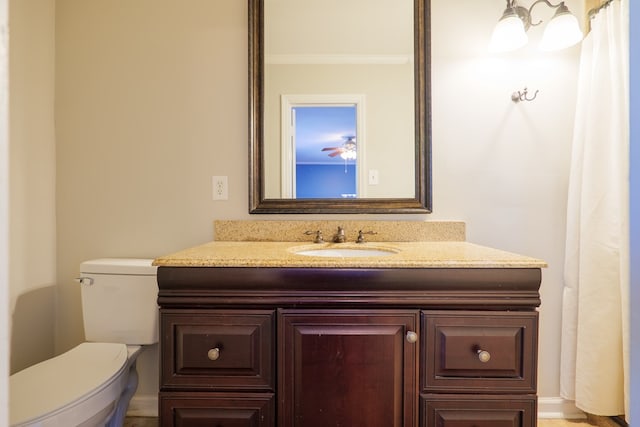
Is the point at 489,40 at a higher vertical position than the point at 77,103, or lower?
higher

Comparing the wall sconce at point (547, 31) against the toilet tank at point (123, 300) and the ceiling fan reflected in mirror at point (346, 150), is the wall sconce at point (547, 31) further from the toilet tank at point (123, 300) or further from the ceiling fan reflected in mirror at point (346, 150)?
the toilet tank at point (123, 300)

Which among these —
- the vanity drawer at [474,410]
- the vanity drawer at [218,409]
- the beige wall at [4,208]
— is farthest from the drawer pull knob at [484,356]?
the beige wall at [4,208]

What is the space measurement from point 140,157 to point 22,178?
0.48 meters

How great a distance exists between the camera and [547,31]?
4.40 feet

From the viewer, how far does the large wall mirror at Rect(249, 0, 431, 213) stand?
58.5 inches

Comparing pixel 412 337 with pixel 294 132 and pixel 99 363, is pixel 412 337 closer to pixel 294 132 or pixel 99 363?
pixel 294 132

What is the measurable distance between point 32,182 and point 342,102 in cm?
145

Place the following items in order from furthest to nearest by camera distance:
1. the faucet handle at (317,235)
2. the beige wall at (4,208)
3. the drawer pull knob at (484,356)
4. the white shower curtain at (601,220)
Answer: the faucet handle at (317,235) → the white shower curtain at (601,220) → the drawer pull knob at (484,356) → the beige wall at (4,208)

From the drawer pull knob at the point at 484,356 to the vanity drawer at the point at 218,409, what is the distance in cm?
63

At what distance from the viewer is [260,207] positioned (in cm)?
152

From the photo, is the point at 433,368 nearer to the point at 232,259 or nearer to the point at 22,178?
the point at 232,259

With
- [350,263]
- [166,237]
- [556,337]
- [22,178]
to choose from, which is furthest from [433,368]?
[22,178]

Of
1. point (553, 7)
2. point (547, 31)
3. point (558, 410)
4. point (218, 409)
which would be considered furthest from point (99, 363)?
point (553, 7)

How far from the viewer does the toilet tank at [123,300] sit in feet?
4.40
